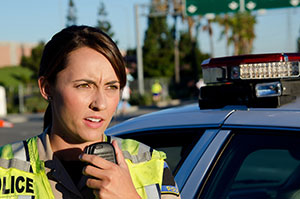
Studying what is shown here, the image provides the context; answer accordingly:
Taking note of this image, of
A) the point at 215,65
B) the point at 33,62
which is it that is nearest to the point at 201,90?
the point at 215,65

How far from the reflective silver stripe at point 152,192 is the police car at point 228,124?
62 centimetres

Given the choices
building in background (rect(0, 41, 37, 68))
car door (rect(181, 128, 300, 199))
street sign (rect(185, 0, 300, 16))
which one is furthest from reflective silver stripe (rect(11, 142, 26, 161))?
building in background (rect(0, 41, 37, 68))

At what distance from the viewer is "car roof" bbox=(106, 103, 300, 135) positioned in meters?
2.02

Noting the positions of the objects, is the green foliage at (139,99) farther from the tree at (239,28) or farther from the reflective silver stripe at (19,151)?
the reflective silver stripe at (19,151)

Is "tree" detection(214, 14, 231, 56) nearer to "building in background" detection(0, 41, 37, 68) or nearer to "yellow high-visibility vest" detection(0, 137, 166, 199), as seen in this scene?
"building in background" detection(0, 41, 37, 68)

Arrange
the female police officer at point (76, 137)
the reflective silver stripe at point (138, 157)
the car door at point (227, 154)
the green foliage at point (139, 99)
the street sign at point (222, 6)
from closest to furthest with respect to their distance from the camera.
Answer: the female police officer at point (76, 137) → the reflective silver stripe at point (138, 157) → the car door at point (227, 154) → the street sign at point (222, 6) → the green foliage at point (139, 99)

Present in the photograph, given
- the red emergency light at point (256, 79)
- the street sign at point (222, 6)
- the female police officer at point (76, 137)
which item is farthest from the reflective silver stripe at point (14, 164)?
the street sign at point (222, 6)

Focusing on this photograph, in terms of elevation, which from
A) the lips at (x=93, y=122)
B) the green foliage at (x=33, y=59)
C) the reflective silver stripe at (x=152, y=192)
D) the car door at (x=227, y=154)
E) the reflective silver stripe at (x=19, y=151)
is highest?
the lips at (x=93, y=122)

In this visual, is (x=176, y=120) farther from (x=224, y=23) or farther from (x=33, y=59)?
(x=33, y=59)

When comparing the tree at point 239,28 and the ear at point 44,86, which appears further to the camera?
the tree at point 239,28

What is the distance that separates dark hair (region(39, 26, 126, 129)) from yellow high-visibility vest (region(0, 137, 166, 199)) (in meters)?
0.22

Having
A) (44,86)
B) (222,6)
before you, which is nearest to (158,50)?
(222,6)

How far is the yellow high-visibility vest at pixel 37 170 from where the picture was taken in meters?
1.25

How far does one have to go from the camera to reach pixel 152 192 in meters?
1.34
